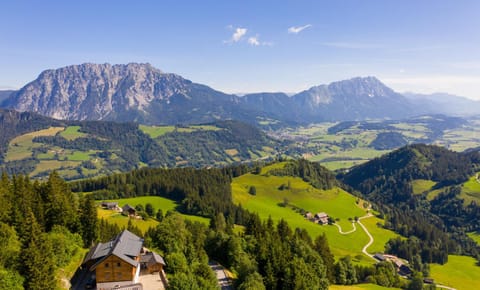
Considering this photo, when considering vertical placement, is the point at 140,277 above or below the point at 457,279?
above

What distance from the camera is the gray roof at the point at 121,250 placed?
5653 centimetres

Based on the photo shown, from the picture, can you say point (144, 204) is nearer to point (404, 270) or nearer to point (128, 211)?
point (128, 211)

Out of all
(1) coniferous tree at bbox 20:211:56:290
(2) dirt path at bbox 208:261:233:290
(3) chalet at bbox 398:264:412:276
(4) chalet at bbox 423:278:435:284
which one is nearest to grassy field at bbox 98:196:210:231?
(2) dirt path at bbox 208:261:233:290

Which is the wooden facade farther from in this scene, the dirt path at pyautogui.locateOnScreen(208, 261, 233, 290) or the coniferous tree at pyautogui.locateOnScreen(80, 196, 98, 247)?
the coniferous tree at pyautogui.locateOnScreen(80, 196, 98, 247)

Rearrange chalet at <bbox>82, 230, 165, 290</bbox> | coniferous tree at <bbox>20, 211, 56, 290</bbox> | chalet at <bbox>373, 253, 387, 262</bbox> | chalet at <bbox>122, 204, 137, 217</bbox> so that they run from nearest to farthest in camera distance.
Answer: coniferous tree at <bbox>20, 211, 56, 290</bbox>
chalet at <bbox>82, 230, 165, 290</bbox>
chalet at <bbox>122, 204, 137, 217</bbox>
chalet at <bbox>373, 253, 387, 262</bbox>

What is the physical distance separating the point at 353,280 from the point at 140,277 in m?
76.6

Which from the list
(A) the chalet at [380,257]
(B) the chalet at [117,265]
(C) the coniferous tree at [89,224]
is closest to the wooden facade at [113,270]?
(B) the chalet at [117,265]

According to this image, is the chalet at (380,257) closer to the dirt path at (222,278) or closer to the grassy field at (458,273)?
the grassy field at (458,273)

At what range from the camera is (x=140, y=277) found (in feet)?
194

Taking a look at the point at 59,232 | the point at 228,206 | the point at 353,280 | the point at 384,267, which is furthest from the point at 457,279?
the point at 59,232

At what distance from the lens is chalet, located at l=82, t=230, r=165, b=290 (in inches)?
2194

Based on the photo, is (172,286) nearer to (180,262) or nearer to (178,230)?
(180,262)

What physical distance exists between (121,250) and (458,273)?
17465cm

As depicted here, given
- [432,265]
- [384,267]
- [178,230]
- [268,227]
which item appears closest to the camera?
[178,230]
